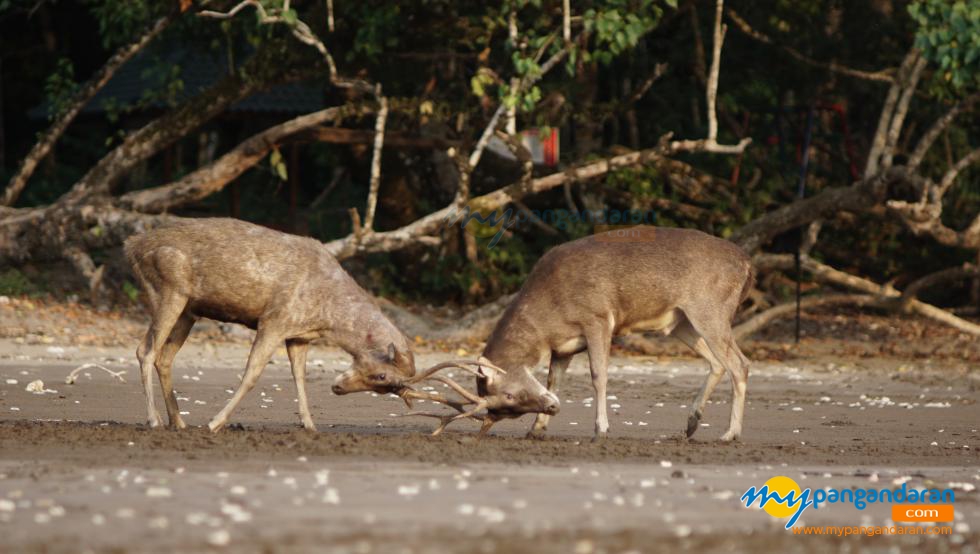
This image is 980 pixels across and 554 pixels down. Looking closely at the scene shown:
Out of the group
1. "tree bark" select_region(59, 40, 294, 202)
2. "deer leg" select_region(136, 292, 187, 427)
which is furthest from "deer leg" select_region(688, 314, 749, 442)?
"tree bark" select_region(59, 40, 294, 202)

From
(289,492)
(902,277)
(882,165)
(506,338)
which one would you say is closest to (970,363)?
(882,165)

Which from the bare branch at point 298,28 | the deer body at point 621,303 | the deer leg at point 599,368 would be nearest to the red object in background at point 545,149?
the bare branch at point 298,28

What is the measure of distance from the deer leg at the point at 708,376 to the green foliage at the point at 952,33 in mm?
5171

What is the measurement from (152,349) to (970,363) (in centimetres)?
1015

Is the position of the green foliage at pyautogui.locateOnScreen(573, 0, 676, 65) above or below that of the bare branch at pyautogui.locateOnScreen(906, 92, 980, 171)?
above

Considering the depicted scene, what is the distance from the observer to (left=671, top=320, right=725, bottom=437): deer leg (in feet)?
33.0

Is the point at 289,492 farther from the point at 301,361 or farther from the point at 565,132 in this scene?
the point at 565,132

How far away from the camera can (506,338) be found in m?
10.0

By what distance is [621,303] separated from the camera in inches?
401

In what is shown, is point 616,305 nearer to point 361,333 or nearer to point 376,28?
point 361,333

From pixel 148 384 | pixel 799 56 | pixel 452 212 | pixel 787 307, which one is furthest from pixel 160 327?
pixel 799 56

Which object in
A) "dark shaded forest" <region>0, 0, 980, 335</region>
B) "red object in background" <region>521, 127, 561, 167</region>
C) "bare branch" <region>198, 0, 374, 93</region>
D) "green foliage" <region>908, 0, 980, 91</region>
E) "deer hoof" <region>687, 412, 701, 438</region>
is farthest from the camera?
"red object in background" <region>521, 127, 561, 167</region>

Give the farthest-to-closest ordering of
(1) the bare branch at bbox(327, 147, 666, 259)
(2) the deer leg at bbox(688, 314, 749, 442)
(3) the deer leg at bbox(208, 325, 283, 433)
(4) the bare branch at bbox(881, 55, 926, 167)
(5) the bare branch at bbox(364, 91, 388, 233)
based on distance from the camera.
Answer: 1. (1) the bare branch at bbox(327, 147, 666, 259)
2. (4) the bare branch at bbox(881, 55, 926, 167)
3. (5) the bare branch at bbox(364, 91, 388, 233)
4. (2) the deer leg at bbox(688, 314, 749, 442)
5. (3) the deer leg at bbox(208, 325, 283, 433)

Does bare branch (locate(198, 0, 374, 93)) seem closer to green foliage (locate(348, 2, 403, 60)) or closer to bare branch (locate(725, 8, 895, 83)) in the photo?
green foliage (locate(348, 2, 403, 60))
